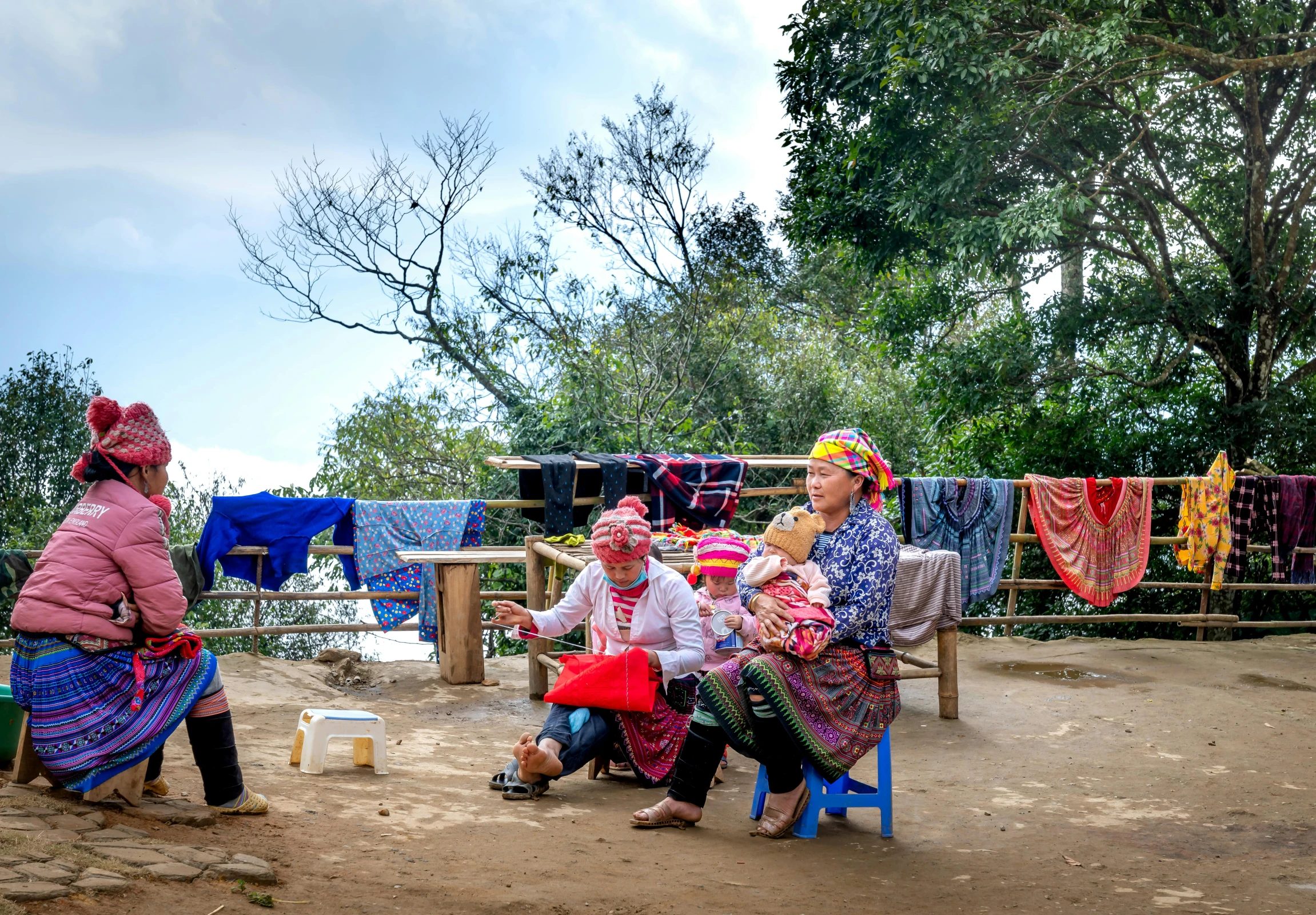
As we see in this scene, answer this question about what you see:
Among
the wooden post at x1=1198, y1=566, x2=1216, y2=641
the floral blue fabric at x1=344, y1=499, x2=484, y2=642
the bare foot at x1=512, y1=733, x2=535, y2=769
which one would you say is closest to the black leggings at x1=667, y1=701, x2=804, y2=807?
the bare foot at x1=512, y1=733, x2=535, y2=769

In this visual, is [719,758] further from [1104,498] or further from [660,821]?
[1104,498]

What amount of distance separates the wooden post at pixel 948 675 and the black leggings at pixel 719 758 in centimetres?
267

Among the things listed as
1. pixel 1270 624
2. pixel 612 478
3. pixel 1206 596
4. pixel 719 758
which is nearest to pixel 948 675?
pixel 612 478

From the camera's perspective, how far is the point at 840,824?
421 cm

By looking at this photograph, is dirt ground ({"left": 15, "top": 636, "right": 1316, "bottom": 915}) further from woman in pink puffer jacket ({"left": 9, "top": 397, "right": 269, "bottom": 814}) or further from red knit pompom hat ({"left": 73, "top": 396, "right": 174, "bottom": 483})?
red knit pompom hat ({"left": 73, "top": 396, "right": 174, "bottom": 483})

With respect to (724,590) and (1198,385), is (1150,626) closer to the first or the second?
(1198,385)

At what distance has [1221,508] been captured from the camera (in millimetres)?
9289

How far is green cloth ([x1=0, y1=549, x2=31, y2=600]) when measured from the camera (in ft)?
23.8

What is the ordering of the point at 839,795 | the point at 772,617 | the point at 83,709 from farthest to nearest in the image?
the point at 839,795 → the point at 772,617 → the point at 83,709

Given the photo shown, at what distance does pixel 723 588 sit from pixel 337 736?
5.89ft

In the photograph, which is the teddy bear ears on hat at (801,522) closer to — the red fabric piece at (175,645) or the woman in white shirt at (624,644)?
the woman in white shirt at (624,644)

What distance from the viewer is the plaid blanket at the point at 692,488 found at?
8.15 meters

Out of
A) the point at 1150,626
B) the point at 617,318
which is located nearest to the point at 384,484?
the point at 617,318

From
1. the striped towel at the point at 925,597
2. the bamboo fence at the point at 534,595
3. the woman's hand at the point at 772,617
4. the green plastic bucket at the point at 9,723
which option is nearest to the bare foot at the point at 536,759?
the woman's hand at the point at 772,617
